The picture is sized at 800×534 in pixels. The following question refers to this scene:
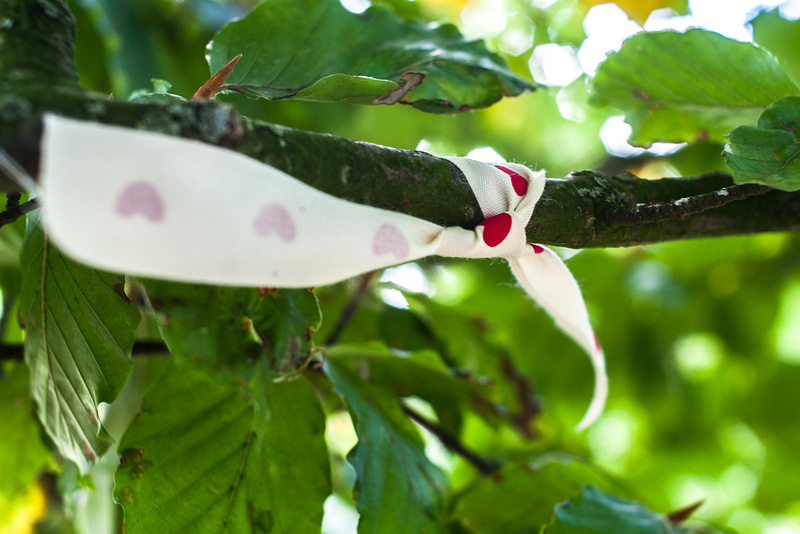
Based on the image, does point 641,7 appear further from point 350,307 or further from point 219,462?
point 219,462

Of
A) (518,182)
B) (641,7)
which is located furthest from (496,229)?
(641,7)

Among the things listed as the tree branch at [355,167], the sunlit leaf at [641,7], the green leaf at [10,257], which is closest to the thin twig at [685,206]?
the tree branch at [355,167]

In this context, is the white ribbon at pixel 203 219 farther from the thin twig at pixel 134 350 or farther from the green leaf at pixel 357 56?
the thin twig at pixel 134 350

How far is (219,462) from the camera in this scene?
1.28 feet

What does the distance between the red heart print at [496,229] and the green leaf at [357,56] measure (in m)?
0.12

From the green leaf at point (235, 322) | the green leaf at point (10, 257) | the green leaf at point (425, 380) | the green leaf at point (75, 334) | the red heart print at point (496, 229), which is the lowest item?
the green leaf at point (425, 380)

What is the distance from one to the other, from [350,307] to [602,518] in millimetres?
320

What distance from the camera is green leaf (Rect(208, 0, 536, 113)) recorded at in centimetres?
39

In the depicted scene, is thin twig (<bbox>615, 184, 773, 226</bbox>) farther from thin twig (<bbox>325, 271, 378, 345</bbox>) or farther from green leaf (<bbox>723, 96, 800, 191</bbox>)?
thin twig (<bbox>325, 271, 378, 345</bbox>)

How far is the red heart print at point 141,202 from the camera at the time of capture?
0.68ft

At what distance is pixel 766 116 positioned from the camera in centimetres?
33

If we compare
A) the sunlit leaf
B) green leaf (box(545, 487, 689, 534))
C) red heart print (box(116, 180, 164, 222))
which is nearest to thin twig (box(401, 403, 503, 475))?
green leaf (box(545, 487, 689, 534))

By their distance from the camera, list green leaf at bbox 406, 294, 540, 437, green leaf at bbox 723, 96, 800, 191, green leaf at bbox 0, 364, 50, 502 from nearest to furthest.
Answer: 1. green leaf at bbox 723, 96, 800, 191
2. green leaf at bbox 0, 364, 50, 502
3. green leaf at bbox 406, 294, 540, 437

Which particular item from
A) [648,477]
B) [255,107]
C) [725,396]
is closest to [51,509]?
[255,107]
